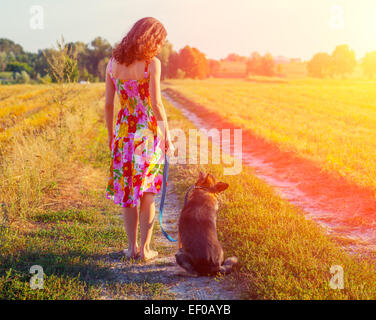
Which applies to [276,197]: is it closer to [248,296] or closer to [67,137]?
[248,296]

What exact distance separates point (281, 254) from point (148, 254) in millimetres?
1579

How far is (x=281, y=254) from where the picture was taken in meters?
4.15

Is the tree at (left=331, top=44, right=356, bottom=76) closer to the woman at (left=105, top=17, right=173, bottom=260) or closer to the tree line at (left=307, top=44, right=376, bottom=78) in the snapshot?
the tree line at (left=307, top=44, right=376, bottom=78)

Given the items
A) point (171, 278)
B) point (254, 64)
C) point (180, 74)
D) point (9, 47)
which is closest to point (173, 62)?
point (180, 74)

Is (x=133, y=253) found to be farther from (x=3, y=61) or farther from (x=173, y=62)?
(x=3, y=61)

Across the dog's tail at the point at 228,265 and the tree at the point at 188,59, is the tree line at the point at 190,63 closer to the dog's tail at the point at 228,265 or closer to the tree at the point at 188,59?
the tree at the point at 188,59

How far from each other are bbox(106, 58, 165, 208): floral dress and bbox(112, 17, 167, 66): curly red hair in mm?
264

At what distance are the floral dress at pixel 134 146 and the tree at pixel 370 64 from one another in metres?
102

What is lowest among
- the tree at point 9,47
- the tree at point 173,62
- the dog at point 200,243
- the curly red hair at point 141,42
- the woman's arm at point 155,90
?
the dog at point 200,243

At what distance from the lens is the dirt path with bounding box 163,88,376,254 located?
5.40m

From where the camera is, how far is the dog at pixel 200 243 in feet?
12.2

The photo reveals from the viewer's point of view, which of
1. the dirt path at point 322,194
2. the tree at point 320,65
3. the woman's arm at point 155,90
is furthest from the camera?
the tree at point 320,65

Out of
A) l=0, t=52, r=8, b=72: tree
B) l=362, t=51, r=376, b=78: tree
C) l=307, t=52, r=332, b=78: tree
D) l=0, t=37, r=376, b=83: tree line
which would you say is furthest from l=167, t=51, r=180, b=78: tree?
l=362, t=51, r=376, b=78: tree

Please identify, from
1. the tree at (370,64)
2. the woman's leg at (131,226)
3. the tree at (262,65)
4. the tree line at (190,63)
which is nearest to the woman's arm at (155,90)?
the woman's leg at (131,226)
